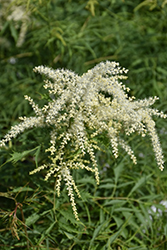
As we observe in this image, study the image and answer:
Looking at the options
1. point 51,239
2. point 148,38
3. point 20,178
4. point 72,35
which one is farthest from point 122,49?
point 51,239

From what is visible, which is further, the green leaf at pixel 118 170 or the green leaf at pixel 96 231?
the green leaf at pixel 118 170

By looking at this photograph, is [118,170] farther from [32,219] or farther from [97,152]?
[32,219]

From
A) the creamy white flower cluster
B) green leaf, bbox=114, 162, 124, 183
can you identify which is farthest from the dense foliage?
the creamy white flower cluster

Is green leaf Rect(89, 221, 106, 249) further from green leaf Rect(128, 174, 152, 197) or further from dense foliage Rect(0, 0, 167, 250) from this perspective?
green leaf Rect(128, 174, 152, 197)

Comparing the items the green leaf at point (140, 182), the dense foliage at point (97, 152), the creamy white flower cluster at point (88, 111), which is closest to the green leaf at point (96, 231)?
the dense foliage at point (97, 152)

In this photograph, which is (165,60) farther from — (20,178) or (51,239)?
(51,239)

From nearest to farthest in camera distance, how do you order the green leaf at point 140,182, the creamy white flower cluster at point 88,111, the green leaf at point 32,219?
1. the creamy white flower cluster at point 88,111
2. the green leaf at point 32,219
3. the green leaf at point 140,182

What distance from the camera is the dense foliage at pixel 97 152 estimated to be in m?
2.52

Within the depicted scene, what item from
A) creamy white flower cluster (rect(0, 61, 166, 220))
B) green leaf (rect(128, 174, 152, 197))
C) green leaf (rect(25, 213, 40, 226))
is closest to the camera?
creamy white flower cluster (rect(0, 61, 166, 220))

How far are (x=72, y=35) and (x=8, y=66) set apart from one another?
124 centimetres

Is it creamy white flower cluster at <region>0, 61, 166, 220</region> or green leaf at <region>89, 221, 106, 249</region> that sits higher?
creamy white flower cluster at <region>0, 61, 166, 220</region>

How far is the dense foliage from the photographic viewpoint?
2523 millimetres

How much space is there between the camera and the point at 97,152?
124 inches

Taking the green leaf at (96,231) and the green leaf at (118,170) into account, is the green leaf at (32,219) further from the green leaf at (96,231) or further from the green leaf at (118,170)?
the green leaf at (118,170)
